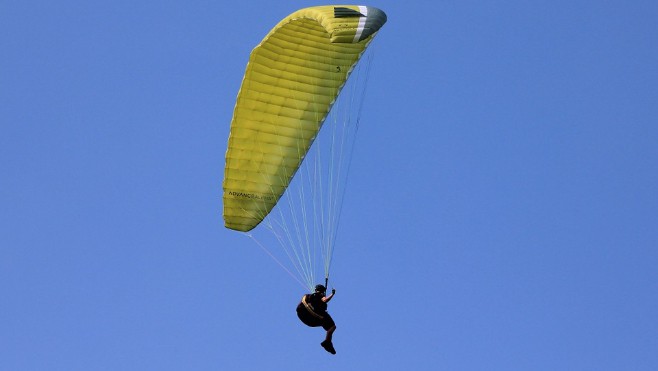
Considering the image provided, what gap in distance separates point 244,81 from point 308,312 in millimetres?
5128

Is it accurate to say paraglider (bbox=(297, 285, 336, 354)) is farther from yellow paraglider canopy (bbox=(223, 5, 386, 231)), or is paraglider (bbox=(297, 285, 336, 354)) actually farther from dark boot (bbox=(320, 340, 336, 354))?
yellow paraglider canopy (bbox=(223, 5, 386, 231))

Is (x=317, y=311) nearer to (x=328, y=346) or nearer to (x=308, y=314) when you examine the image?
(x=308, y=314)

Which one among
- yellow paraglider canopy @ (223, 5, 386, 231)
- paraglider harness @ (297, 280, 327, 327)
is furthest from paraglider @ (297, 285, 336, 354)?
yellow paraglider canopy @ (223, 5, 386, 231)

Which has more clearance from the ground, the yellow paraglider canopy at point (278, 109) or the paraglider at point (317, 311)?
the yellow paraglider canopy at point (278, 109)

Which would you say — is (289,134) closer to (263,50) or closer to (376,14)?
(263,50)

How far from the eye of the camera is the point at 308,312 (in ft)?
109

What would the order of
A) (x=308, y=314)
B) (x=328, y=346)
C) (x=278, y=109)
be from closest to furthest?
1. (x=308, y=314)
2. (x=328, y=346)
3. (x=278, y=109)

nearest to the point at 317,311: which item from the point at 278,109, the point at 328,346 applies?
the point at 328,346

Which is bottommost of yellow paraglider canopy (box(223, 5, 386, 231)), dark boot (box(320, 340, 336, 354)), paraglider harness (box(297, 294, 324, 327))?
dark boot (box(320, 340, 336, 354))

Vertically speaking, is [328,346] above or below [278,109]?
below

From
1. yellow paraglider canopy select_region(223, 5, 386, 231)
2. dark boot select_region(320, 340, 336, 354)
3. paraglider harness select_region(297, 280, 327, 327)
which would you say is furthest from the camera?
yellow paraglider canopy select_region(223, 5, 386, 231)

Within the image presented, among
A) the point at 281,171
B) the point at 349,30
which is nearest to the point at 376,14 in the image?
the point at 349,30

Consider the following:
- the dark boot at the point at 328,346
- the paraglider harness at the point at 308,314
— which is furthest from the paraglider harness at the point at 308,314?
the dark boot at the point at 328,346

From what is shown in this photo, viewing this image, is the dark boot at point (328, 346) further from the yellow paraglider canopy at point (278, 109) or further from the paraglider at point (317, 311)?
the yellow paraglider canopy at point (278, 109)
